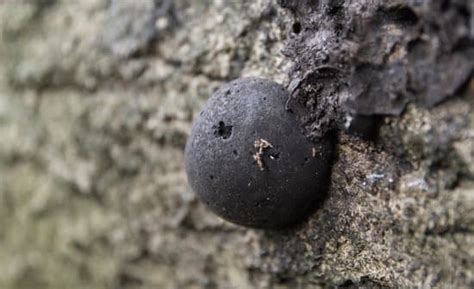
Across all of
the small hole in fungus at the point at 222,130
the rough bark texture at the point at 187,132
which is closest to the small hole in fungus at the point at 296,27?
the rough bark texture at the point at 187,132

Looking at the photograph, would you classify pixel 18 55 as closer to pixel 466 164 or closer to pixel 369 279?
pixel 369 279

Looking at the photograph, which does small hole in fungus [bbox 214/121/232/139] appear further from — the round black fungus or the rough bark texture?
the rough bark texture

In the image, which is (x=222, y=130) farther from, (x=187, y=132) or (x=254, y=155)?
(x=187, y=132)

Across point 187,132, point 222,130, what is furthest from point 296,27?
point 187,132

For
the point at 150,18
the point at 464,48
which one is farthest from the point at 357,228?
the point at 150,18

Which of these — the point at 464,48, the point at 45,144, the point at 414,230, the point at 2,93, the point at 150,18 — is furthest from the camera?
the point at 2,93

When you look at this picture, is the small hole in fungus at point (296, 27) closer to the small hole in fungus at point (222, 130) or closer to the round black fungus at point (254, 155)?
the round black fungus at point (254, 155)
